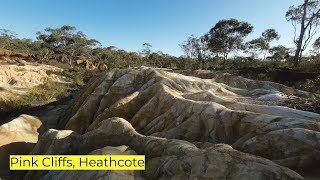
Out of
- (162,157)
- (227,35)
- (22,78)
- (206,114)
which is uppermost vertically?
(227,35)

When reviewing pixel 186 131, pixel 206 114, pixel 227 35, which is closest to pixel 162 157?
pixel 186 131

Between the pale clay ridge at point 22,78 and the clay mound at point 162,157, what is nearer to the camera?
the clay mound at point 162,157

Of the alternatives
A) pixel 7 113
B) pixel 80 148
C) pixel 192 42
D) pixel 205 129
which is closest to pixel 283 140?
pixel 205 129

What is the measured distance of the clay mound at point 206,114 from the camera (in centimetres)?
743

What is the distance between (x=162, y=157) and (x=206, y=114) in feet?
9.89

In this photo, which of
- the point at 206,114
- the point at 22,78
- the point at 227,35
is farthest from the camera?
the point at 227,35

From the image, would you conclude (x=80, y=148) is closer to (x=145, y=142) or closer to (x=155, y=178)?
(x=145, y=142)

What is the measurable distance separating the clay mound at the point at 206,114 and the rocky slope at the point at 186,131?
0.07ft

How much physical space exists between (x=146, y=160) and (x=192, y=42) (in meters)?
50.4

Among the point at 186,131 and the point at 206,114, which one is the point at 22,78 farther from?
the point at 206,114

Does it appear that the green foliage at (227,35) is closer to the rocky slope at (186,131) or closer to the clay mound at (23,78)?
the clay mound at (23,78)

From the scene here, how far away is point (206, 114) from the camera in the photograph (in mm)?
9859

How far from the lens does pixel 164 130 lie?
34.7ft

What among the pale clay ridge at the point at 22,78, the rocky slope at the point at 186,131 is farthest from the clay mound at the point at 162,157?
the pale clay ridge at the point at 22,78
